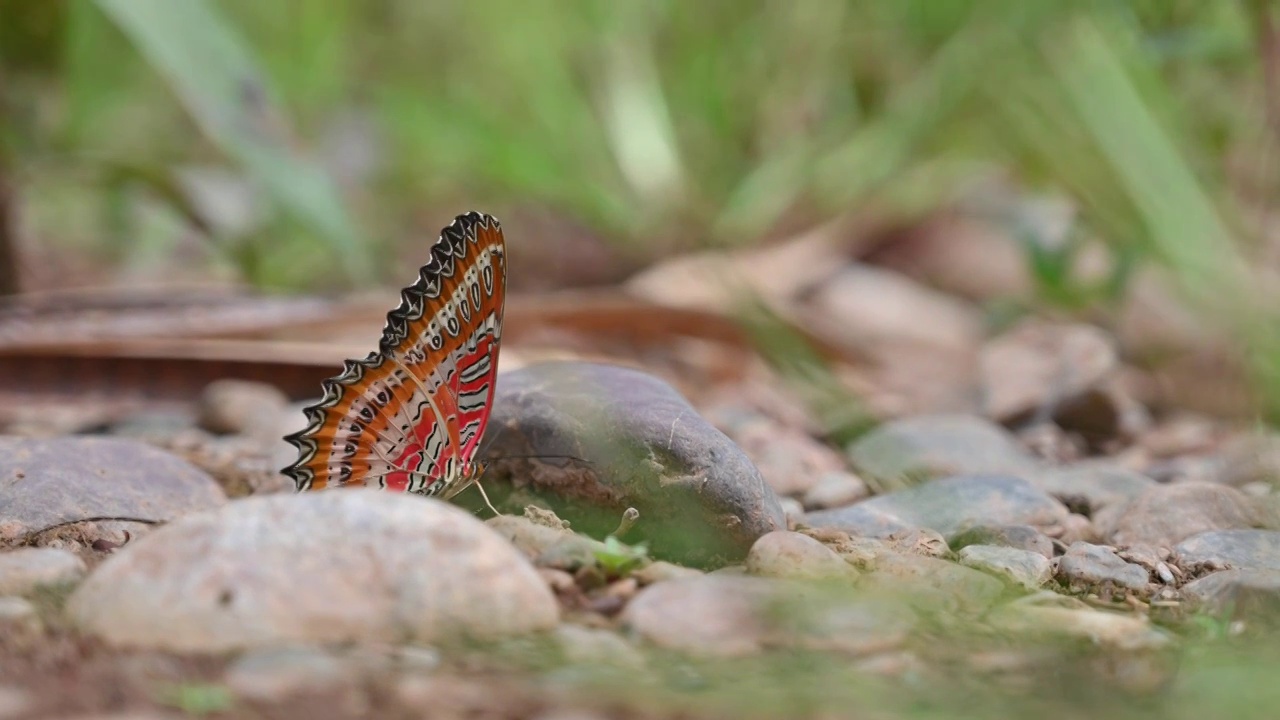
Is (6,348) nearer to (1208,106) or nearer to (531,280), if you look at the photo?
(531,280)

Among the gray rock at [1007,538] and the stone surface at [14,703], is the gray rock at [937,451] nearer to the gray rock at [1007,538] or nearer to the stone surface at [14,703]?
the gray rock at [1007,538]

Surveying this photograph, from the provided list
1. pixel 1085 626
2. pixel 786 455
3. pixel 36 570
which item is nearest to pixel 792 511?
pixel 786 455

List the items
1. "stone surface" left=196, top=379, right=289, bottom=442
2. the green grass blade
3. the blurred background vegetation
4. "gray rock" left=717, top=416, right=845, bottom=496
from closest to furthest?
"gray rock" left=717, top=416, right=845, bottom=496, "stone surface" left=196, top=379, right=289, bottom=442, the green grass blade, the blurred background vegetation

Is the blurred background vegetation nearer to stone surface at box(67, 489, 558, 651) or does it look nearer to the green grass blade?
the green grass blade

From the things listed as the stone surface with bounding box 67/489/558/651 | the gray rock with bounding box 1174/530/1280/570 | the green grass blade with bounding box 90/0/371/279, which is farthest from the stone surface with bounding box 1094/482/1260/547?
the green grass blade with bounding box 90/0/371/279

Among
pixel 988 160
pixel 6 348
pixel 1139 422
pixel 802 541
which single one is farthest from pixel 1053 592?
pixel 988 160

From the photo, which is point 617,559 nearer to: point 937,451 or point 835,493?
point 835,493

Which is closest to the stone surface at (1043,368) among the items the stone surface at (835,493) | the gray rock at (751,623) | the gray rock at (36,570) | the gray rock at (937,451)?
the gray rock at (937,451)
